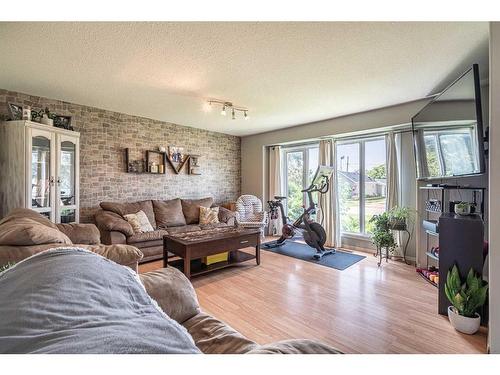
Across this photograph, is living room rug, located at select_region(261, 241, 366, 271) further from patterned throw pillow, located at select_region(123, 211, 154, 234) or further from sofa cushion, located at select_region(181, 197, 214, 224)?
patterned throw pillow, located at select_region(123, 211, 154, 234)

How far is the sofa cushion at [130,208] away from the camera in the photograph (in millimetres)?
3676

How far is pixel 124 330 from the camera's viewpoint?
0.67 meters

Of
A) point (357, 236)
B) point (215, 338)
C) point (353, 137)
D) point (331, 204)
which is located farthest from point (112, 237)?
point (353, 137)

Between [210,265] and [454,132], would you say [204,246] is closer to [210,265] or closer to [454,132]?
[210,265]

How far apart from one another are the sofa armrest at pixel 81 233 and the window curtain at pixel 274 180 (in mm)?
3628

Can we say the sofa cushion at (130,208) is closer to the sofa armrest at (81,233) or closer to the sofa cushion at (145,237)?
the sofa cushion at (145,237)

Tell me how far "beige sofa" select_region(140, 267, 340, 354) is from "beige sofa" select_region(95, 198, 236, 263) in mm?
2257

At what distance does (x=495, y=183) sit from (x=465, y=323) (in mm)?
1177

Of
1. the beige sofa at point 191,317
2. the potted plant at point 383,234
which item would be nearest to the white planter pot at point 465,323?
the potted plant at point 383,234

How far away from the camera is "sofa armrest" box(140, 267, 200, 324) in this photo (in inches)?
48.9

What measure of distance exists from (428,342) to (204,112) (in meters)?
3.88
